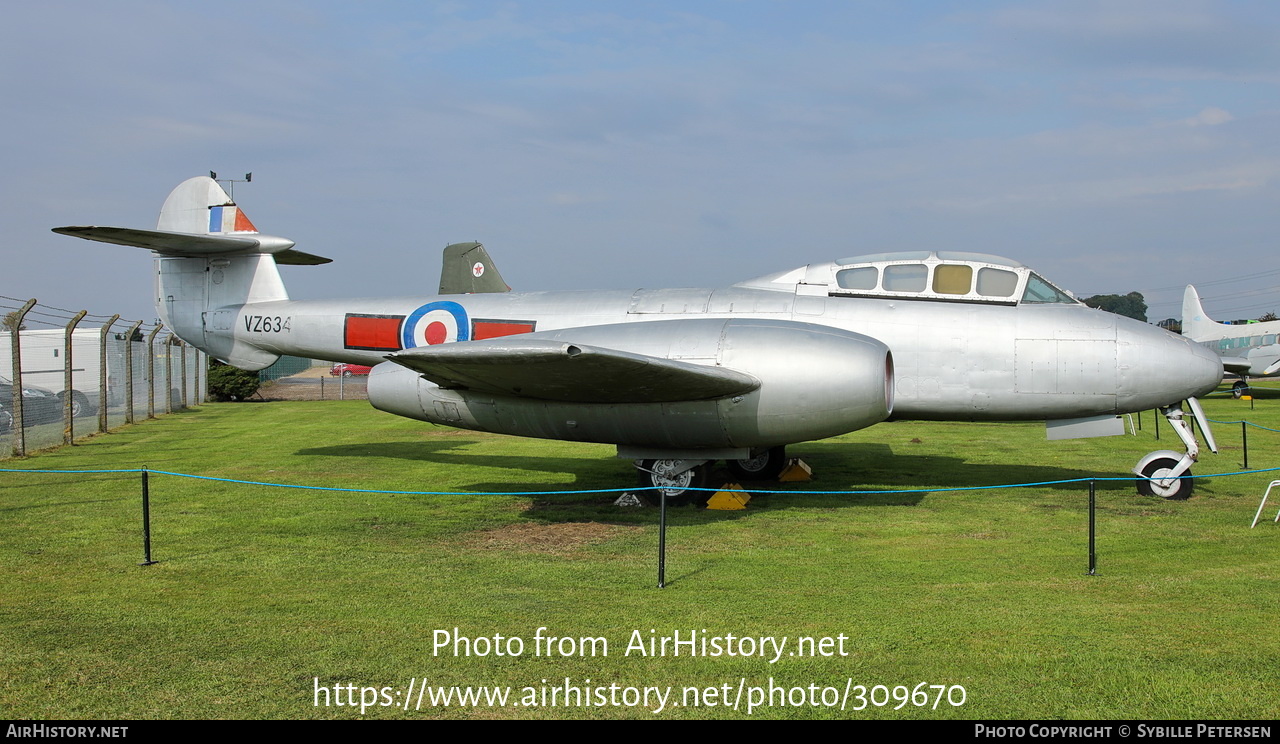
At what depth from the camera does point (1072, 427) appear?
991cm

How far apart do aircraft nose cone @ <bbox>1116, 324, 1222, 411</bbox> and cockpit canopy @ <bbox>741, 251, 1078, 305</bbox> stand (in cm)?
83

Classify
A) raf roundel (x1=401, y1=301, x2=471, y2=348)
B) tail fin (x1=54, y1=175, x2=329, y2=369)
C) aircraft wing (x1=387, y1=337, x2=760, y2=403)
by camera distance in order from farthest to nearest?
tail fin (x1=54, y1=175, x2=329, y2=369), raf roundel (x1=401, y1=301, x2=471, y2=348), aircraft wing (x1=387, y1=337, x2=760, y2=403)

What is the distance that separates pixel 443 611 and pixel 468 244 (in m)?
12.1

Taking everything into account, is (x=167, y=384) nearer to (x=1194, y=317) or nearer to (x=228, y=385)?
(x=228, y=385)

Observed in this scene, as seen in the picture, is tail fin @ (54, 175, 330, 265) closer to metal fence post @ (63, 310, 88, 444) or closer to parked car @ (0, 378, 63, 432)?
metal fence post @ (63, 310, 88, 444)

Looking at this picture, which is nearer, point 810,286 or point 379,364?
point 810,286

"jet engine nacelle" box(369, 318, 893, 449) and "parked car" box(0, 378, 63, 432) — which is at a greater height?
"jet engine nacelle" box(369, 318, 893, 449)

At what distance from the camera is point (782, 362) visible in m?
8.64

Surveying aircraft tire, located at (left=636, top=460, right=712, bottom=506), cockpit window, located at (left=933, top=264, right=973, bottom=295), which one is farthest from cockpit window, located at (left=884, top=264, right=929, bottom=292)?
aircraft tire, located at (left=636, top=460, right=712, bottom=506)

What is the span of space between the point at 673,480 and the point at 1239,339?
109ft

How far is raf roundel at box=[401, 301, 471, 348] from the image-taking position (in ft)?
36.6

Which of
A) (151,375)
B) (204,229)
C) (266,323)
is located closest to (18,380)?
(204,229)

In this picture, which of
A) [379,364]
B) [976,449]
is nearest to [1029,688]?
[379,364]

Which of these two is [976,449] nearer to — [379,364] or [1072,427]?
[1072,427]
